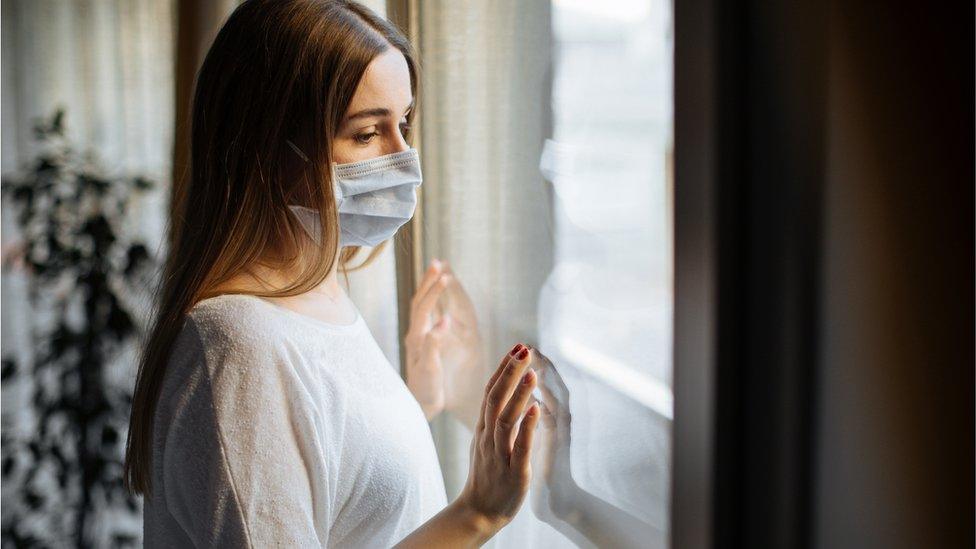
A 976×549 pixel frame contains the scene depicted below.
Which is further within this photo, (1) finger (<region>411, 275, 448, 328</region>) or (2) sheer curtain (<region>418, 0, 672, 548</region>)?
(1) finger (<region>411, 275, 448, 328</region>)

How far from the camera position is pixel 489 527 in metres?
0.92

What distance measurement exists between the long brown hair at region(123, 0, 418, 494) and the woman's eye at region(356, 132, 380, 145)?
0.12ft

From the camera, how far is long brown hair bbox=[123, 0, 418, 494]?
2.96 ft

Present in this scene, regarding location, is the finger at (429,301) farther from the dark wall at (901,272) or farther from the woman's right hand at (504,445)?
the dark wall at (901,272)

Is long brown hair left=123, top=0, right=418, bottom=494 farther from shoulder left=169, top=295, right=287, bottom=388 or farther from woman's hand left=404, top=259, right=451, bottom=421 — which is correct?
woman's hand left=404, top=259, right=451, bottom=421

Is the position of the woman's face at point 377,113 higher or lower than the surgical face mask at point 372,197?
higher

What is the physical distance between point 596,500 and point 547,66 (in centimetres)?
65

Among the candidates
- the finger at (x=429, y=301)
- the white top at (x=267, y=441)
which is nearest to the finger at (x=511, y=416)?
the white top at (x=267, y=441)

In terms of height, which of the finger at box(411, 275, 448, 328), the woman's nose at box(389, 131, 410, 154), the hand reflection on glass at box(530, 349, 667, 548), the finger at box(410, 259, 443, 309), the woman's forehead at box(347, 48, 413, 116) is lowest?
the hand reflection on glass at box(530, 349, 667, 548)

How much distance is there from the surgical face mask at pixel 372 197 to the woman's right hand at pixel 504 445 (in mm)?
241

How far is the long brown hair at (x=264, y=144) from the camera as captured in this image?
903 mm

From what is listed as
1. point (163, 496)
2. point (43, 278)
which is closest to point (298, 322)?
point (163, 496)

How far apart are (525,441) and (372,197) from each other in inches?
13.5

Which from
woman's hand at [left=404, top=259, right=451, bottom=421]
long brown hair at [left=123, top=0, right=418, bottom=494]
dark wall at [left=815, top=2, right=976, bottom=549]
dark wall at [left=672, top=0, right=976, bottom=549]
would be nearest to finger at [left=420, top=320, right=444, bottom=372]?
woman's hand at [left=404, top=259, right=451, bottom=421]
